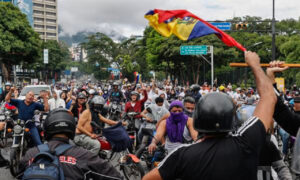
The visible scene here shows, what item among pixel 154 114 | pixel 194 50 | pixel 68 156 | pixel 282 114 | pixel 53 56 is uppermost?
pixel 53 56

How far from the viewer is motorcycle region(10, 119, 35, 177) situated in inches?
288

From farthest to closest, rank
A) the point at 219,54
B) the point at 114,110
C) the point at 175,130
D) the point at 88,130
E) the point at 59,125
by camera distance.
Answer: the point at 219,54, the point at 114,110, the point at 88,130, the point at 175,130, the point at 59,125

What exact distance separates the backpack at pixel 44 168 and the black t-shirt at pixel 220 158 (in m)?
0.70

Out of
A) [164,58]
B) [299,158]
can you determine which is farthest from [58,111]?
[164,58]

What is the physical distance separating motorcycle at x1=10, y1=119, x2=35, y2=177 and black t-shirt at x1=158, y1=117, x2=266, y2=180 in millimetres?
5683

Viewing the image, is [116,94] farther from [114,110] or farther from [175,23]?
[175,23]

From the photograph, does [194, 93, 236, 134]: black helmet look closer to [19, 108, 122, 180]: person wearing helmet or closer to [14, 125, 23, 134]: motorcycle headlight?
[19, 108, 122, 180]: person wearing helmet

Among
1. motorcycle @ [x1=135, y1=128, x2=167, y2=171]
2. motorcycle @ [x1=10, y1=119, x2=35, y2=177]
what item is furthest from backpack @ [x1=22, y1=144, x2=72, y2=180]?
motorcycle @ [x1=10, y1=119, x2=35, y2=177]

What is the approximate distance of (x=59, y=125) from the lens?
2842 millimetres

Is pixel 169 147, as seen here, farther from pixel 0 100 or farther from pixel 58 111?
pixel 0 100

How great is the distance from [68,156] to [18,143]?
17.5 feet

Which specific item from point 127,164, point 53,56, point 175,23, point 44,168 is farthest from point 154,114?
point 53,56

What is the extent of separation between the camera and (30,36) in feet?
148

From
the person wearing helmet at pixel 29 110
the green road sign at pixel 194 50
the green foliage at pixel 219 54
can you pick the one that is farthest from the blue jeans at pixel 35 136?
the green road sign at pixel 194 50
